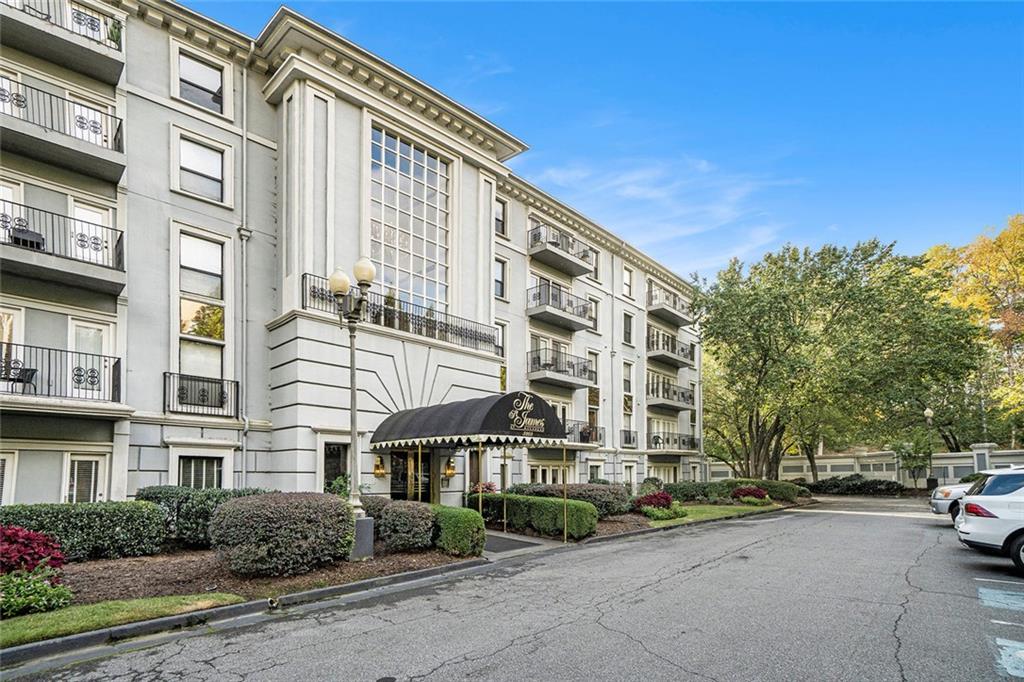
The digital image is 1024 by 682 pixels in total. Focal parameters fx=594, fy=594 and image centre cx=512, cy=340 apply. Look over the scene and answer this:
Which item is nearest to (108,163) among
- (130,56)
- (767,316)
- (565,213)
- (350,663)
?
(130,56)

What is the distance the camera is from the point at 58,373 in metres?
12.9

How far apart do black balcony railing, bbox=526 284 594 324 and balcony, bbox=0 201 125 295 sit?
1630 cm

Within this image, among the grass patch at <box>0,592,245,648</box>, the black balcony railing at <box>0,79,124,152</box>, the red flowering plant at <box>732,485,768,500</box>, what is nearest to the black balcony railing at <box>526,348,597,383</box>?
the red flowering plant at <box>732,485,768,500</box>

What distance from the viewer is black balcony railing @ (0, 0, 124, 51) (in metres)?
13.3

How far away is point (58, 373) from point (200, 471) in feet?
12.6

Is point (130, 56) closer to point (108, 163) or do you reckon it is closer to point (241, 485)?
point (108, 163)

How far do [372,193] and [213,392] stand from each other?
7.28 metres

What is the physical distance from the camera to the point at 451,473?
1872cm

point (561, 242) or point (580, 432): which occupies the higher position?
point (561, 242)

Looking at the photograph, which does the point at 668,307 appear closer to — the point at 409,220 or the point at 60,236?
the point at 409,220

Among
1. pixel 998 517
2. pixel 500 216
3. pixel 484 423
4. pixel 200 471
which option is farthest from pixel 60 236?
pixel 998 517

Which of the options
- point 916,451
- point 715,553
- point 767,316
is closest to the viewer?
point 715,553

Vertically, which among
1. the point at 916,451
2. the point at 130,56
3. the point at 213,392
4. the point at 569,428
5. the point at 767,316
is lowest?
the point at 916,451

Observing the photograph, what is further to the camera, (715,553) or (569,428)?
(569,428)
